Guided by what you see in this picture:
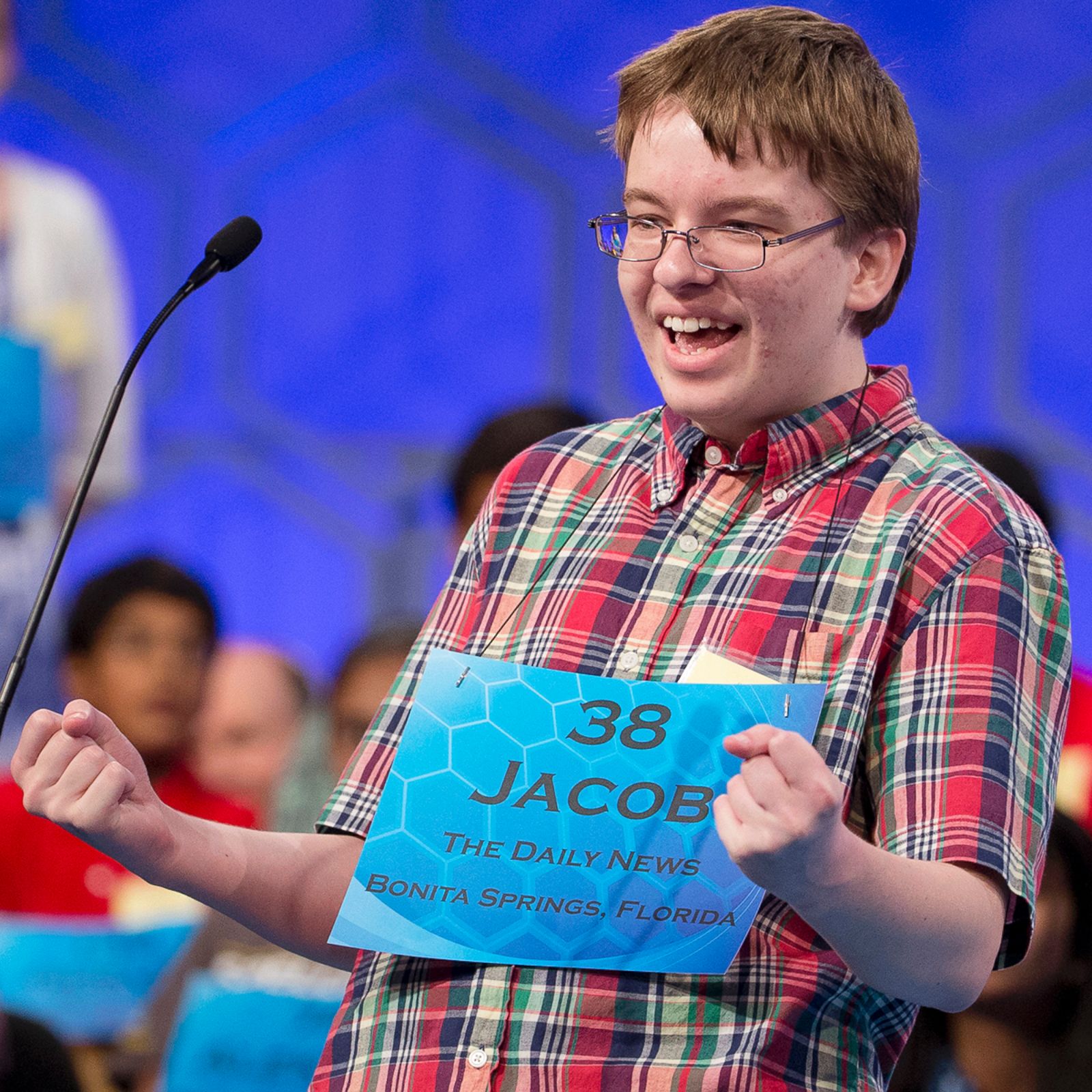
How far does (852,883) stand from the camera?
101 centimetres

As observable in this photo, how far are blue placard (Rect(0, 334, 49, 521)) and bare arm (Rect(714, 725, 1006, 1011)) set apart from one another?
2789 mm

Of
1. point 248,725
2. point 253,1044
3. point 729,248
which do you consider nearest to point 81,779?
point 729,248

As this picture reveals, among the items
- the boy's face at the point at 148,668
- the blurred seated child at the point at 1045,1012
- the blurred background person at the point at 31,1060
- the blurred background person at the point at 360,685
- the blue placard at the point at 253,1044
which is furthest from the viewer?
the boy's face at the point at 148,668

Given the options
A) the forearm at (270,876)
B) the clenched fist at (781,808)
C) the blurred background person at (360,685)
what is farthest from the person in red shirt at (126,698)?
the clenched fist at (781,808)

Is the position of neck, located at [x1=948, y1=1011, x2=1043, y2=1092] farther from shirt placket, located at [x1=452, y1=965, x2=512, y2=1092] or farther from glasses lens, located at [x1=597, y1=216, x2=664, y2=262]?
glasses lens, located at [x1=597, y1=216, x2=664, y2=262]

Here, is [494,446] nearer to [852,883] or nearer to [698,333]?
[698,333]

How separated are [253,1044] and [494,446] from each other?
4.05 feet

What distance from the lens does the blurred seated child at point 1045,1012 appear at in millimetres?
2408

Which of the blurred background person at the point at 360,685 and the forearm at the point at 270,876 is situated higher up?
the blurred background person at the point at 360,685

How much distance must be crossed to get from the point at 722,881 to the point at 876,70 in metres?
0.65

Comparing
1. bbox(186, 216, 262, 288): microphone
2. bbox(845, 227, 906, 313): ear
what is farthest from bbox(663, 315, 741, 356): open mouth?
bbox(186, 216, 262, 288): microphone

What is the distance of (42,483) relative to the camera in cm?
355

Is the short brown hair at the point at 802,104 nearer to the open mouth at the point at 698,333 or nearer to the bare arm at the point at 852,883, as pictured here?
the open mouth at the point at 698,333

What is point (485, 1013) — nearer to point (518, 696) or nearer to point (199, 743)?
point (518, 696)
